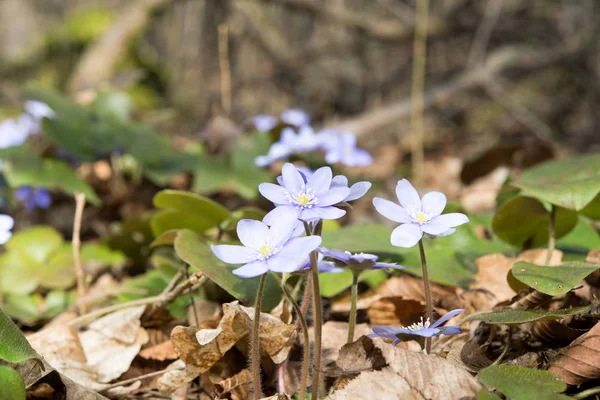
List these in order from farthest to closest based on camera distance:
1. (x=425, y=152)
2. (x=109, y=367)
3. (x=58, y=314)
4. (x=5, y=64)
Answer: (x=5, y=64) < (x=425, y=152) < (x=58, y=314) < (x=109, y=367)

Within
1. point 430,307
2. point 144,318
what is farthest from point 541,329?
point 144,318

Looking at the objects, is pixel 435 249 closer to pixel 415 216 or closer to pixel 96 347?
pixel 415 216

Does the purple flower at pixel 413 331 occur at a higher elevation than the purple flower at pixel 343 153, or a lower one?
lower

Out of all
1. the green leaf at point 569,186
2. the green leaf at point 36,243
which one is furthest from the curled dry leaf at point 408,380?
the green leaf at point 36,243

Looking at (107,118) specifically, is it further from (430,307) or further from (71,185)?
(430,307)

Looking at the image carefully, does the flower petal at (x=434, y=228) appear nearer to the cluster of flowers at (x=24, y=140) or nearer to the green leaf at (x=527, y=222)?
the green leaf at (x=527, y=222)

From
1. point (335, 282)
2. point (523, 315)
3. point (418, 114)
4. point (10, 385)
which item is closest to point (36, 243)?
point (335, 282)

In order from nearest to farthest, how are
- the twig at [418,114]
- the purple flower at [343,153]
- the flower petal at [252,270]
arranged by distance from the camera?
the flower petal at [252,270] → the purple flower at [343,153] → the twig at [418,114]
